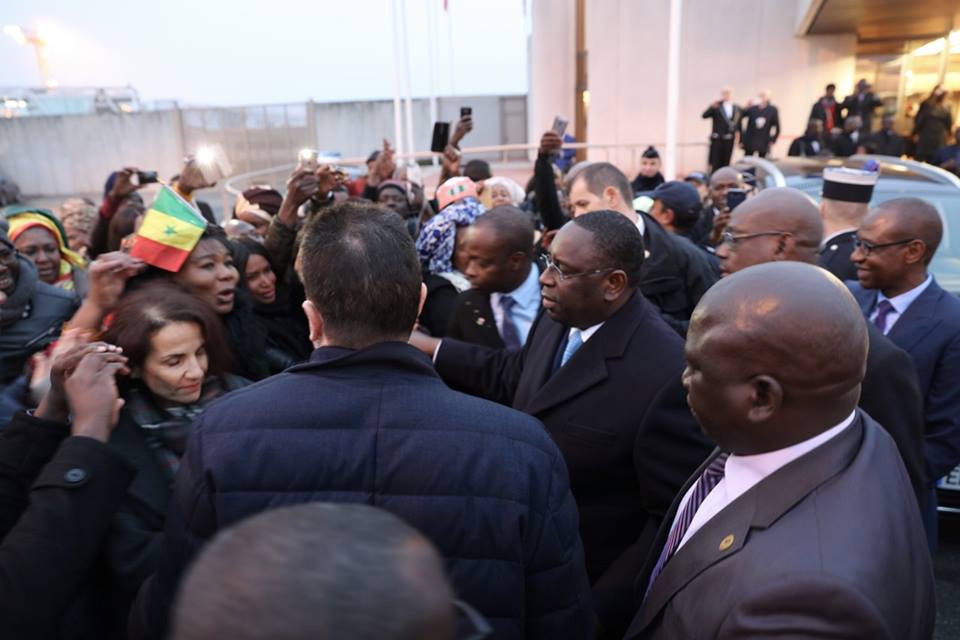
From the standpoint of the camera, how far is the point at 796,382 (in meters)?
1.35

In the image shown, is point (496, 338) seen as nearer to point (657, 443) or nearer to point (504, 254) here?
point (504, 254)

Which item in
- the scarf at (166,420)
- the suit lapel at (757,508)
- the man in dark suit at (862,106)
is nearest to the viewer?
the suit lapel at (757,508)

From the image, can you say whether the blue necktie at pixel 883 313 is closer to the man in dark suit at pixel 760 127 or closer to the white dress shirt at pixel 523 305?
the white dress shirt at pixel 523 305

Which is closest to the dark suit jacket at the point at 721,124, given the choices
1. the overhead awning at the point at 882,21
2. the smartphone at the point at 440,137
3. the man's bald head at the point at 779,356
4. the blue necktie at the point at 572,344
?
the overhead awning at the point at 882,21

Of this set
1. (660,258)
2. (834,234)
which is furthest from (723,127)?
(660,258)

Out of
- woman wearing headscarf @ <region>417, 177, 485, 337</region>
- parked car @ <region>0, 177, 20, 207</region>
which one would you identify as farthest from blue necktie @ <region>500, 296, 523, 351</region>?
parked car @ <region>0, 177, 20, 207</region>

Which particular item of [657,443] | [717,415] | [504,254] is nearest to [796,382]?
[717,415]

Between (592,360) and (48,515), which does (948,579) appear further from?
(48,515)

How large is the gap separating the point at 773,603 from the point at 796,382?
0.43m

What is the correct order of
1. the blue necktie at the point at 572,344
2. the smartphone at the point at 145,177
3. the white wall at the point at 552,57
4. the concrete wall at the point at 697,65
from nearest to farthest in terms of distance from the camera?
the blue necktie at the point at 572,344 → the smartphone at the point at 145,177 → the concrete wall at the point at 697,65 → the white wall at the point at 552,57

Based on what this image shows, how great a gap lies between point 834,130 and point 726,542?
14958 millimetres

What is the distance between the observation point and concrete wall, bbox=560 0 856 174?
1639cm

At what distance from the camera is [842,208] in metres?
4.21

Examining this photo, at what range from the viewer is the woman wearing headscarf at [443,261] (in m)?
3.81
